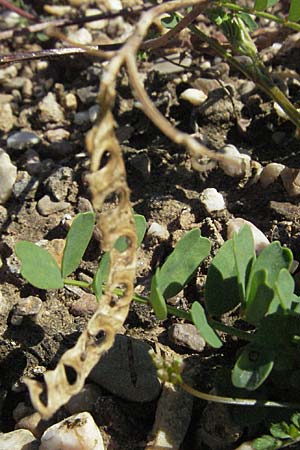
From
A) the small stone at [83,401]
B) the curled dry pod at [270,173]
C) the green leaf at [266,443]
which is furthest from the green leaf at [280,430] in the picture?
the curled dry pod at [270,173]

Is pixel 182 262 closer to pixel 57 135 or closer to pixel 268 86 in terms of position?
pixel 268 86

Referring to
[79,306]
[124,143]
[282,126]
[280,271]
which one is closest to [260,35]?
[282,126]

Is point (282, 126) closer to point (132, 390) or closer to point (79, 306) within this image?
point (79, 306)

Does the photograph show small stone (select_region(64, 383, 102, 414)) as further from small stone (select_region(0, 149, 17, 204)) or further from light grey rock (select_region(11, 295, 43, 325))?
small stone (select_region(0, 149, 17, 204))

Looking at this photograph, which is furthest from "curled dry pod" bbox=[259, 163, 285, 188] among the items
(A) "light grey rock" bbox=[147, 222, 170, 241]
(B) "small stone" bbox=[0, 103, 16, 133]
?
(B) "small stone" bbox=[0, 103, 16, 133]

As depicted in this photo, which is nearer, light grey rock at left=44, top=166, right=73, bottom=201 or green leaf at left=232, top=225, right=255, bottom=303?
green leaf at left=232, top=225, right=255, bottom=303

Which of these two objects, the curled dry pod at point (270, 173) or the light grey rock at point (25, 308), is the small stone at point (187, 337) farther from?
the curled dry pod at point (270, 173)
